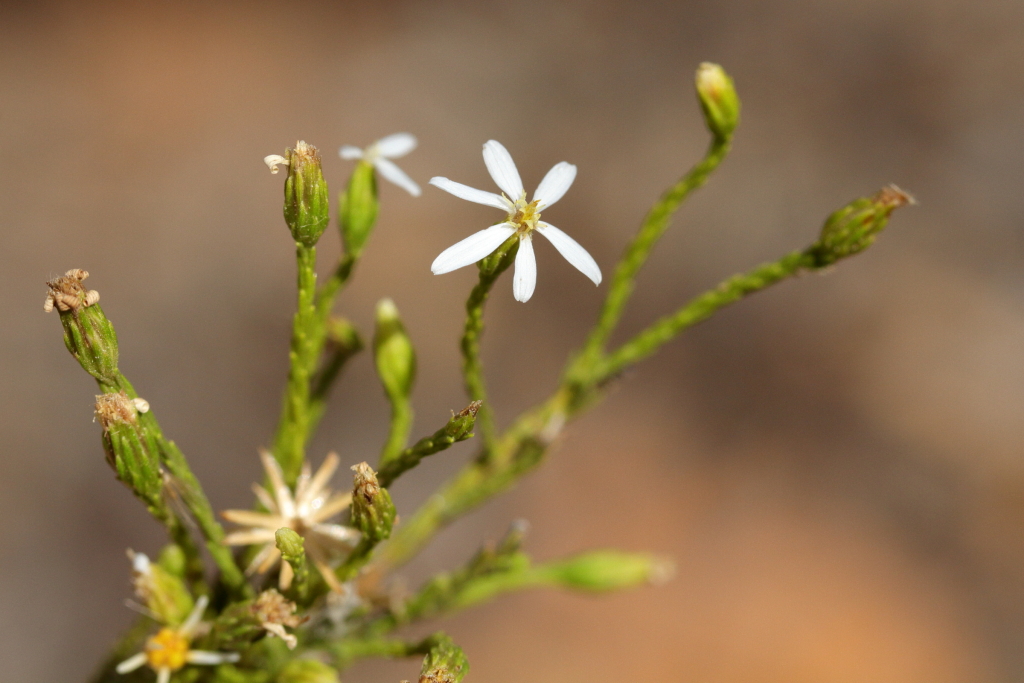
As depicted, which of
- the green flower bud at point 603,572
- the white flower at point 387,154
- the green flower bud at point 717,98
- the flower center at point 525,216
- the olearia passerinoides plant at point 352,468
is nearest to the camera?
the olearia passerinoides plant at point 352,468

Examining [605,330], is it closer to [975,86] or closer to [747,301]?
[747,301]

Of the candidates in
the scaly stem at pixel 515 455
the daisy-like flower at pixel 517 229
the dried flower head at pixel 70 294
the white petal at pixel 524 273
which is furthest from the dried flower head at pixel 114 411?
the scaly stem at pixel 515 455

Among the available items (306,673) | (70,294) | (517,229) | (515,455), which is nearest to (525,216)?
(517,229)

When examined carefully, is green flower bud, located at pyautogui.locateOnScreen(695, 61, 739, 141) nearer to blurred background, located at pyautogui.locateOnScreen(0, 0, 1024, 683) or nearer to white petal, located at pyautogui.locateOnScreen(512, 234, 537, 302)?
white petal, located at pyautogui.locateOnScreen(512, 234, 537, 302)

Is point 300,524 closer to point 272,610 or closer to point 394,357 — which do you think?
point 272,610

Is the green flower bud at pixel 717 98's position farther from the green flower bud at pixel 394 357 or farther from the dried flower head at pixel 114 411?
the dried flower head at pixel 114 411

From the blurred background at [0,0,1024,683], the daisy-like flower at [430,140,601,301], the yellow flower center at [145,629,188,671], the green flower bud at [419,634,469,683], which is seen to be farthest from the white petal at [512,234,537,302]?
the blurred background at [0,0,1024,683]

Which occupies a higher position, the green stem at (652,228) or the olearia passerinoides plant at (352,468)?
the green stem at (652,228)
